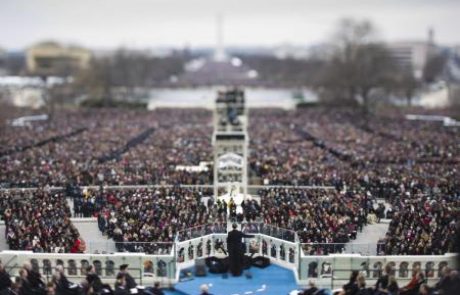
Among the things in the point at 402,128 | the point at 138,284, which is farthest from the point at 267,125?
the point at 138,284

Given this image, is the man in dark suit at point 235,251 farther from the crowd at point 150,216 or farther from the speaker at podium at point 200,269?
the crowd at point 150,216

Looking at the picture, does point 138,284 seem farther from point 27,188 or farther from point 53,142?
point 53,142

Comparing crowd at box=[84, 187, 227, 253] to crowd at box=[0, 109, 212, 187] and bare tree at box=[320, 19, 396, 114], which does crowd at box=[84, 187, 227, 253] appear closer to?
crowd at box=[0, 109, 212, 187]

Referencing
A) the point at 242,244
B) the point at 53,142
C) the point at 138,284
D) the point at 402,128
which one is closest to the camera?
the point at 138,284

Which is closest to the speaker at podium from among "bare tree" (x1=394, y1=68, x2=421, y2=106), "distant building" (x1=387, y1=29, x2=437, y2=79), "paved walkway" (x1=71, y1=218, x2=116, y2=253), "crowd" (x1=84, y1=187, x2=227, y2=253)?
"crowd" (x1=84, y1=187, x2=227, y2=253)

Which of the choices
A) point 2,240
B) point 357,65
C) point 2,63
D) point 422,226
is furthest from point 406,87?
point 2,63

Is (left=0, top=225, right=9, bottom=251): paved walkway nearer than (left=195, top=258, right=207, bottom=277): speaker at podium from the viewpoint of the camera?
No
